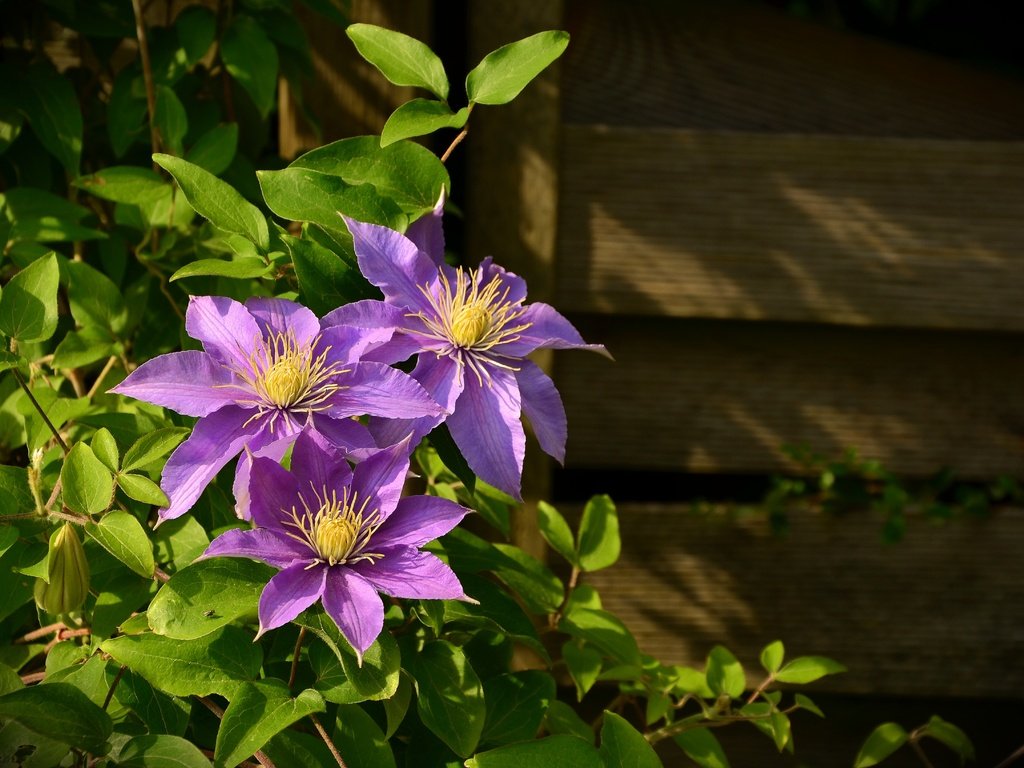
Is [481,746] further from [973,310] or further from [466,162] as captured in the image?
[973,310]

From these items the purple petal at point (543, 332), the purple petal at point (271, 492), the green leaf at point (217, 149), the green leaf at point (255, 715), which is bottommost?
the green leaf at point (255, 715)

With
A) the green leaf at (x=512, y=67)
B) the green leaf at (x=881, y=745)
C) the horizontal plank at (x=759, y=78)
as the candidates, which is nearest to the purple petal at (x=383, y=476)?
the green leaf at (x=512, y=67)

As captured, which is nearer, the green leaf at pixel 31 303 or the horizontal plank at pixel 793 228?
the green leaf at pixel 31 303

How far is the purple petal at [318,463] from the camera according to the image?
1.83ft

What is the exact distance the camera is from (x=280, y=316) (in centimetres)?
60

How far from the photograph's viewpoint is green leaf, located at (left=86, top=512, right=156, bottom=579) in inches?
23.1

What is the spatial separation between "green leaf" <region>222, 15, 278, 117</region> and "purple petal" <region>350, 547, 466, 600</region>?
1.70ft

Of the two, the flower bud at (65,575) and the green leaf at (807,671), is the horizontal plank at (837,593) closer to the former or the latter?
the green leaf at (807,671)

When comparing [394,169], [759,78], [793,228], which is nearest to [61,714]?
[394,169]

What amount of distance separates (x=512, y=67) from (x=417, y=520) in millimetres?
290

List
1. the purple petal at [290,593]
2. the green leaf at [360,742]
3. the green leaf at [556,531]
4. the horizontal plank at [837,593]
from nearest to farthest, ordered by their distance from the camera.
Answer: the purple petal at [290,593] → the green leaf at [360,742] → the green leaf at [556,531] → the horizontal plank at [837,593]

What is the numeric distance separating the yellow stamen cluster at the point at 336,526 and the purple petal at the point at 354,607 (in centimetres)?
1

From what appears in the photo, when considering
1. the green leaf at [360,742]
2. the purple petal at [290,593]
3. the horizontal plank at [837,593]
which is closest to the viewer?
the purple petal at [290,593]

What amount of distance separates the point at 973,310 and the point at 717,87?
1.30 ft
